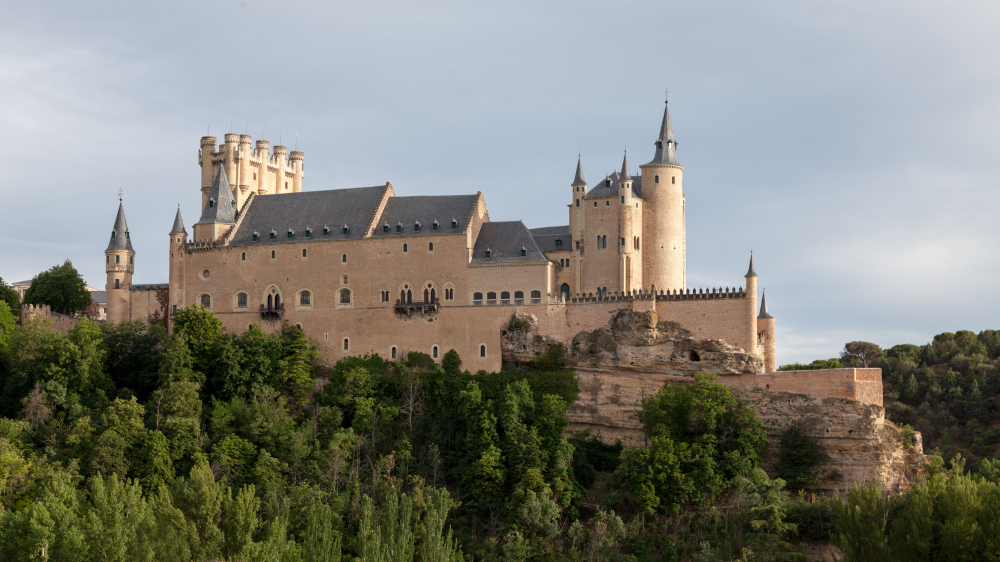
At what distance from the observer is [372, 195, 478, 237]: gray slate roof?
3258 inches

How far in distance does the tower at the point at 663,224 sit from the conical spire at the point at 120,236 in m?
37.6

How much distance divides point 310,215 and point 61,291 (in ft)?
74.4

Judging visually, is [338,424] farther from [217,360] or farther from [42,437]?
[42,437]

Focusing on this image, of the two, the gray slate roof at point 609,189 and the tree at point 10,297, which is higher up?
the gray slate roof at point 609,189

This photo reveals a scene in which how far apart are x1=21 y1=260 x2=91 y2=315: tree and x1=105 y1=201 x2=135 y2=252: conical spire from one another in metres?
7.12

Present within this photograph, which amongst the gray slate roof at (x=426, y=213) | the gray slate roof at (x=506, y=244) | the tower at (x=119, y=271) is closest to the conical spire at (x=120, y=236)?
the tower at (x=119, y=271)

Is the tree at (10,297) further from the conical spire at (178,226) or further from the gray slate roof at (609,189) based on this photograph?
the gray slate roof at (609,189)

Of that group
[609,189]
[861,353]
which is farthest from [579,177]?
[861,353]

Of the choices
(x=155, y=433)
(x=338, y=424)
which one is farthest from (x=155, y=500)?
(x=338, y=424)

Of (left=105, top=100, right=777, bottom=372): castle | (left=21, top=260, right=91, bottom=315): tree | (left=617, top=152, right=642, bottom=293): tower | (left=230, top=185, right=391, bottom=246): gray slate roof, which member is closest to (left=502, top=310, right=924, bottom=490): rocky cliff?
(left=105, top=100, right=777, bottom=372): castle

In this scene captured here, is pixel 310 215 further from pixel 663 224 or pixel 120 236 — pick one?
pixel 663 224

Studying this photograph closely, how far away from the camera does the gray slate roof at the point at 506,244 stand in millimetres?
80625

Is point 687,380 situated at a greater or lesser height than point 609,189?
lesser

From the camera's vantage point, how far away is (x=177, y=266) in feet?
287
